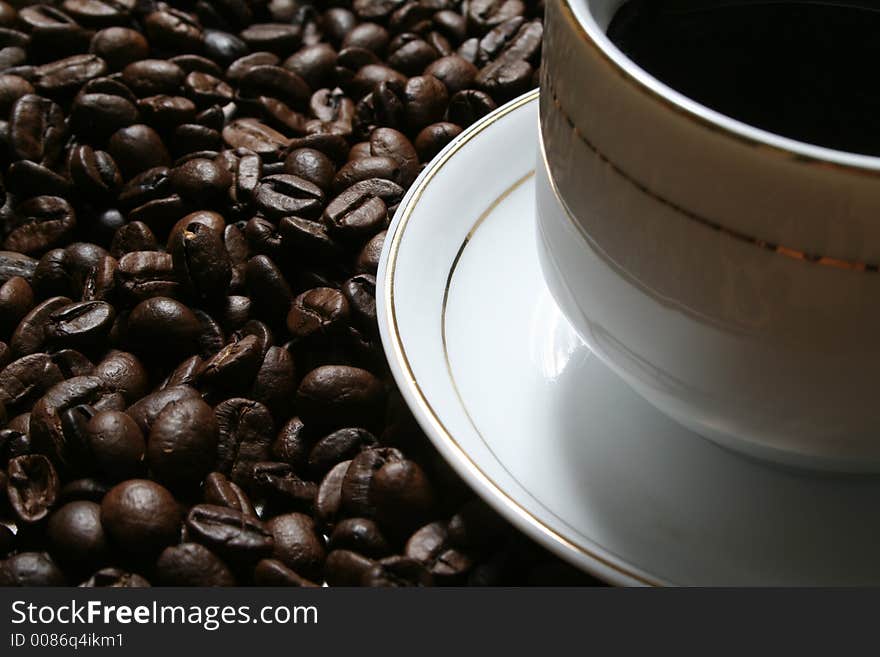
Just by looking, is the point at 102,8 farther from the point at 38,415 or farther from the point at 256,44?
the point at 38,415

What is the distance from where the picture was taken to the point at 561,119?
30.2 inches

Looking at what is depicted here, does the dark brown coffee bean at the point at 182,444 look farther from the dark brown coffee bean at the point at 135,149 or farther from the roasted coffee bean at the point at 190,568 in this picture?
the dark brown coffee bean at the point at 135,149

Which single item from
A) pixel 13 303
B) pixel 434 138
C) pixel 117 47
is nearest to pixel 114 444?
pixel 13 303

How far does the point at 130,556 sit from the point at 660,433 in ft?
1.64

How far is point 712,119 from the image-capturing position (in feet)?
2.09

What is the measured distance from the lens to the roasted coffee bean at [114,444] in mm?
998

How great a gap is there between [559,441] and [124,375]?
1.60 ft

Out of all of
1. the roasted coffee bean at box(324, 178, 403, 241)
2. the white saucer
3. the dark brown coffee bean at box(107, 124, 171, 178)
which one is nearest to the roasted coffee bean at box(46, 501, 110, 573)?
the white saucer

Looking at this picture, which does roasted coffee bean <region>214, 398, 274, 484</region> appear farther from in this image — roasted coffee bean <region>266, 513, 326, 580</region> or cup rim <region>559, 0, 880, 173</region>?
cup rim <region>559, 0, 880, 173</region>

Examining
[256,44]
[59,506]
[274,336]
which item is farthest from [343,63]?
[59,506]

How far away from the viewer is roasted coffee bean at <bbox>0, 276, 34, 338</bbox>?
3.85 feet

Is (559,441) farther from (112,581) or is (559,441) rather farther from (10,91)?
(10,91)

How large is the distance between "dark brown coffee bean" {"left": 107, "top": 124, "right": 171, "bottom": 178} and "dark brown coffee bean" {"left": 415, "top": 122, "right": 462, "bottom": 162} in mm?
345

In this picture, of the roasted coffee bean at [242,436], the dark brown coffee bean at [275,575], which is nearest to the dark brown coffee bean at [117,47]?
the roasted coffee bean at [242,436]
